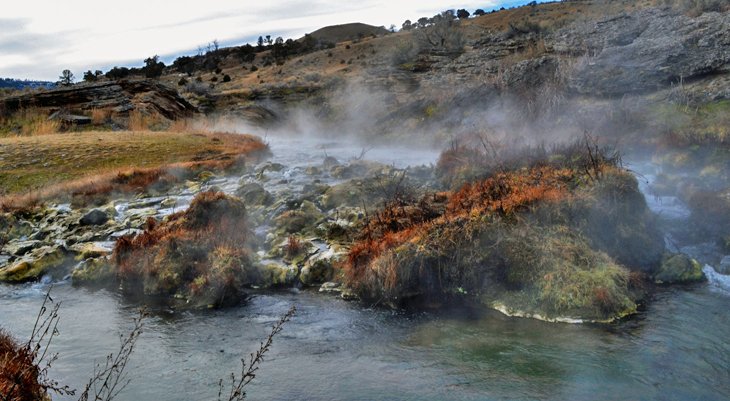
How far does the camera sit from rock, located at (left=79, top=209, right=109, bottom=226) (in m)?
18.6

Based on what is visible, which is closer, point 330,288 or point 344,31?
point 330,288

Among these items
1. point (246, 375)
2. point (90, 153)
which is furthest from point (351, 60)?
point (246, 375)

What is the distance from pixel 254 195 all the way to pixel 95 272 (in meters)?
6.80

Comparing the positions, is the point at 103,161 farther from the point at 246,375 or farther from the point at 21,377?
the point at 246,375

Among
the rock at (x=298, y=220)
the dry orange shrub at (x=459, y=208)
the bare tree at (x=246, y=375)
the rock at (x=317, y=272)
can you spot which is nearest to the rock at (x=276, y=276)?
the rock at (x=317, y=272)

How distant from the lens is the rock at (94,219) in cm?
1864

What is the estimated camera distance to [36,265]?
50.4ft

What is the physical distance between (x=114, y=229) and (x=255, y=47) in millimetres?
88507

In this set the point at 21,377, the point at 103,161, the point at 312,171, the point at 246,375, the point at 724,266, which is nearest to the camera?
the point at 246,375

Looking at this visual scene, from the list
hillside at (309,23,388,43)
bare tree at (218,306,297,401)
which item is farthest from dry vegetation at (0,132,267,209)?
hillside at (309,23,388,43)

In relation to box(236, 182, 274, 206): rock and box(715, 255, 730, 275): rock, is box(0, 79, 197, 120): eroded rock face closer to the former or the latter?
box(236, 182, 274, 206): rock

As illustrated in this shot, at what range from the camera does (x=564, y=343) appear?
9625 mm

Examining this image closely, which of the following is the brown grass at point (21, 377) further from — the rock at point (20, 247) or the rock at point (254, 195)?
the rock at point (254, 195)

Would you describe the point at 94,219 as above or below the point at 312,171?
below
